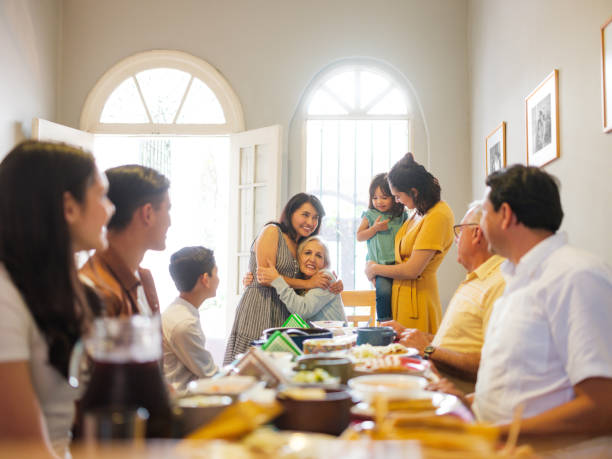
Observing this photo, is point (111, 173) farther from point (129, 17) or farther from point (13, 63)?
point (129, 17)

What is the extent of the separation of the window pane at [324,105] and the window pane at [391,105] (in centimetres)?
29

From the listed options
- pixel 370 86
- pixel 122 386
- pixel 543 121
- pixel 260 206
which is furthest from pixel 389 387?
pixel 370 86

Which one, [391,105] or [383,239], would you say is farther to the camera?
[391,105]

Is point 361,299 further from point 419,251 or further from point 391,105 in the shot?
point 391,105

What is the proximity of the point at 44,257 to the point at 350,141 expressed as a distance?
5087mm

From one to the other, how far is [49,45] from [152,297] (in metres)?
4.16

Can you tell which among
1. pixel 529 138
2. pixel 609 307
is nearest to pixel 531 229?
pixel 609 307

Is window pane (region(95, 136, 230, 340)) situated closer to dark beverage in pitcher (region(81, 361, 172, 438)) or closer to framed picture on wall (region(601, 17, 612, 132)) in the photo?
framed picture on wall (region(601, 17, 612, 132))

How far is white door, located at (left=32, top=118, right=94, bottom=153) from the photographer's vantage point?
4570 millimetres

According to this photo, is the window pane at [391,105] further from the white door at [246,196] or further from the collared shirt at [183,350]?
the collared shirt at [183,350]

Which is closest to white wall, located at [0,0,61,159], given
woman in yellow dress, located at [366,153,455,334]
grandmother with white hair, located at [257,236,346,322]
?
→ grandmother with white hair, located at [257,236,346,322]

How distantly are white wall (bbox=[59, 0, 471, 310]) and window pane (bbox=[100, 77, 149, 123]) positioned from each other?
219mm

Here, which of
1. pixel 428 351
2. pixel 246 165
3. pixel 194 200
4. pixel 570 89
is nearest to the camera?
pixel 428 351

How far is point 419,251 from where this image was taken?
2.93 m
